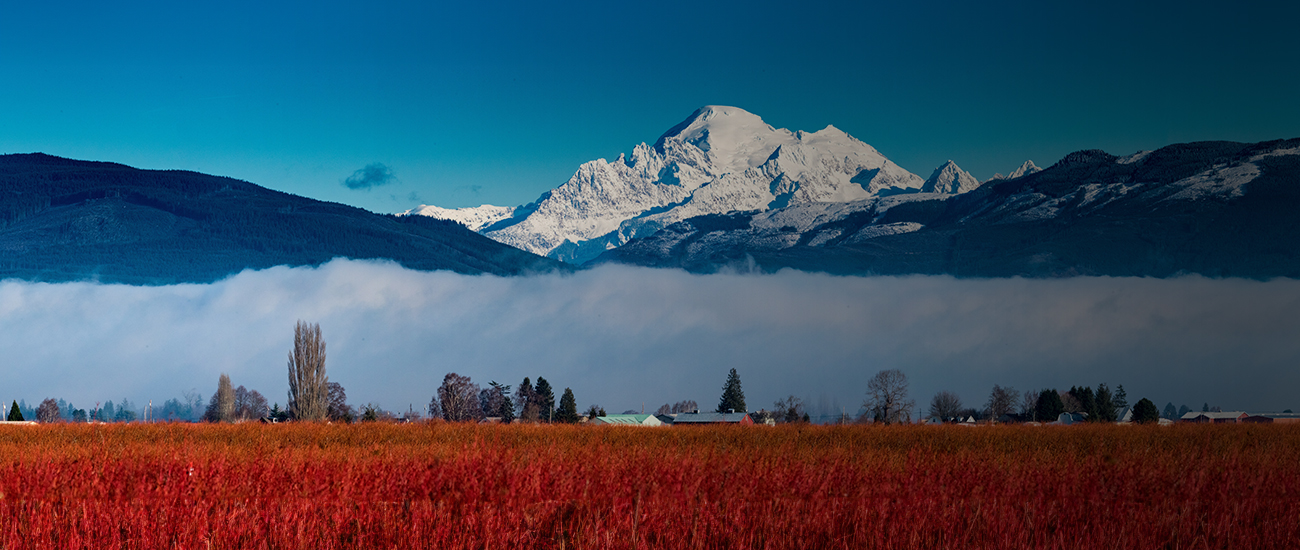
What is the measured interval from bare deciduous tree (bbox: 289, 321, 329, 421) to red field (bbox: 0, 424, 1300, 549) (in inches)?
1930

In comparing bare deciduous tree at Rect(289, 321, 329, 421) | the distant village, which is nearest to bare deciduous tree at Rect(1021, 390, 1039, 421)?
the distant village

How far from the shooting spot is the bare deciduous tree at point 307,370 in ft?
219

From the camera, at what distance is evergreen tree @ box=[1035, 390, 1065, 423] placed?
261ft

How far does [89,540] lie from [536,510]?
4.98 m

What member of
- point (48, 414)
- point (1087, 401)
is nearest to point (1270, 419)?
point (1087, 401)

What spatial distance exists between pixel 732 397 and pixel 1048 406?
44.9 m

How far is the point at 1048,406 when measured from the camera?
266ft

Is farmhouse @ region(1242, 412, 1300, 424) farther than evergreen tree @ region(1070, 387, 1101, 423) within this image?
No

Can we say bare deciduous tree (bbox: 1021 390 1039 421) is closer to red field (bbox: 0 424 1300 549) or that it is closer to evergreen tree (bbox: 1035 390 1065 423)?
evergreen tree (bbox: 1035 390 1065 423)

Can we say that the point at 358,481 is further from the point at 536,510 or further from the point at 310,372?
the point at 310,372

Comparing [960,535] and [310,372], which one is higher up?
[310,372]

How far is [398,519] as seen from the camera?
10.8 metres

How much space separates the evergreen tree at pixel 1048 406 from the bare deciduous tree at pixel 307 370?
5775 cm

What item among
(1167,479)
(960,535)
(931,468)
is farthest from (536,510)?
(1167,479)
